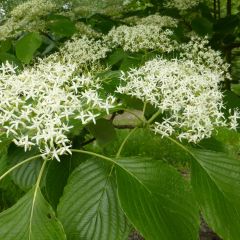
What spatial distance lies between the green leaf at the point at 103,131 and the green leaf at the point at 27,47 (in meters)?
1.02

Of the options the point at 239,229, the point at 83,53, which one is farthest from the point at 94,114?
the point at 83,53

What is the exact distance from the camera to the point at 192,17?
300 centimetres

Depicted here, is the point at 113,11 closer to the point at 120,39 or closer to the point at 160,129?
the point at 120,39

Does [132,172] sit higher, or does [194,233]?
[132,172]

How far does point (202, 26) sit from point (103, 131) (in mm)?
1621

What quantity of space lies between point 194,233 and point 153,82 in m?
0.50

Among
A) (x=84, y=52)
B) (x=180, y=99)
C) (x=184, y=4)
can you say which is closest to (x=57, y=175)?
(x=180, y=99)

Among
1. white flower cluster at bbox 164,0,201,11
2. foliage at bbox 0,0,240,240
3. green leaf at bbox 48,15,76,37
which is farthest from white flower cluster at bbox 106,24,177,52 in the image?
white flower cluster at bbox 164,0,201,11

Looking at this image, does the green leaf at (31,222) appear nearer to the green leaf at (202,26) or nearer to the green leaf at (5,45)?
the green leaf at (5,45)

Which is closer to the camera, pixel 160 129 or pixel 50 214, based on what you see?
pixel 50 214

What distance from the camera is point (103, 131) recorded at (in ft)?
4.34

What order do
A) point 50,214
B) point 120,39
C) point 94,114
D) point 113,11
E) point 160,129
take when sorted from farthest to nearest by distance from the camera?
point 113,11, point 120,39, point 160,129, point 94,114, point 50,214

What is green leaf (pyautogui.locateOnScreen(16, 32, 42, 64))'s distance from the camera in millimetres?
2230

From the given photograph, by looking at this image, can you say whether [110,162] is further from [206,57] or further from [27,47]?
[27,47]
